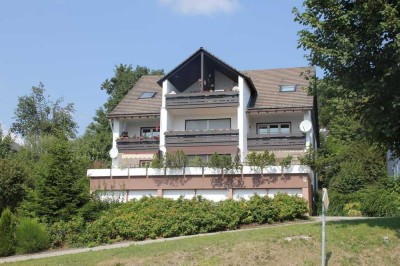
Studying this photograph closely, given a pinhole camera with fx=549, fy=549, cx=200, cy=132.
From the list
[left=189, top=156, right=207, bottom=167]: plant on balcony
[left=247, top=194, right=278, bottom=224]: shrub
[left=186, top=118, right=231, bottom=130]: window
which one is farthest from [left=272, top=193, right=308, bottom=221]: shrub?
[left=186, top=118, right=231, bottom=130]: window

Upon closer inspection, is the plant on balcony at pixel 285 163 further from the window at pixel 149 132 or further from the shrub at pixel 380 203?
the window at pixel 149 132

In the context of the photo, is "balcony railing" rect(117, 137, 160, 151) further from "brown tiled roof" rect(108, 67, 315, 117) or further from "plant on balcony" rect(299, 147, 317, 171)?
"plant on balcony" rect(299, 147, 317, 171)

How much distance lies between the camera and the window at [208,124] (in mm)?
38156

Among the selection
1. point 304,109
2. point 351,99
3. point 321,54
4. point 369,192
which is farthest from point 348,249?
point 304,109

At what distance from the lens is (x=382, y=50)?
58.6 feet

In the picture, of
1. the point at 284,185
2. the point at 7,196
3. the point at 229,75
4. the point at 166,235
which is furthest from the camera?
→ the point at 229,75

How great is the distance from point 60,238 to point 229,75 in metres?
18.8

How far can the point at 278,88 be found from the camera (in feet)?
129

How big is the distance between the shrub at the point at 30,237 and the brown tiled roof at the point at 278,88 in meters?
18.2

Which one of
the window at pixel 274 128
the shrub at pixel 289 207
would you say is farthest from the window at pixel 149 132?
the shrub at pixel 289 207

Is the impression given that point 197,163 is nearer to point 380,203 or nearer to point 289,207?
point 289,207

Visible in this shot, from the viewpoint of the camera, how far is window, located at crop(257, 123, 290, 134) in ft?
122

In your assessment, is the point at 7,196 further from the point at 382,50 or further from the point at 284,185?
the point at 382,50

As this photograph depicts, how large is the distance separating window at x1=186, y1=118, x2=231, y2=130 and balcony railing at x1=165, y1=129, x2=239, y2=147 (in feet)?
7.04
